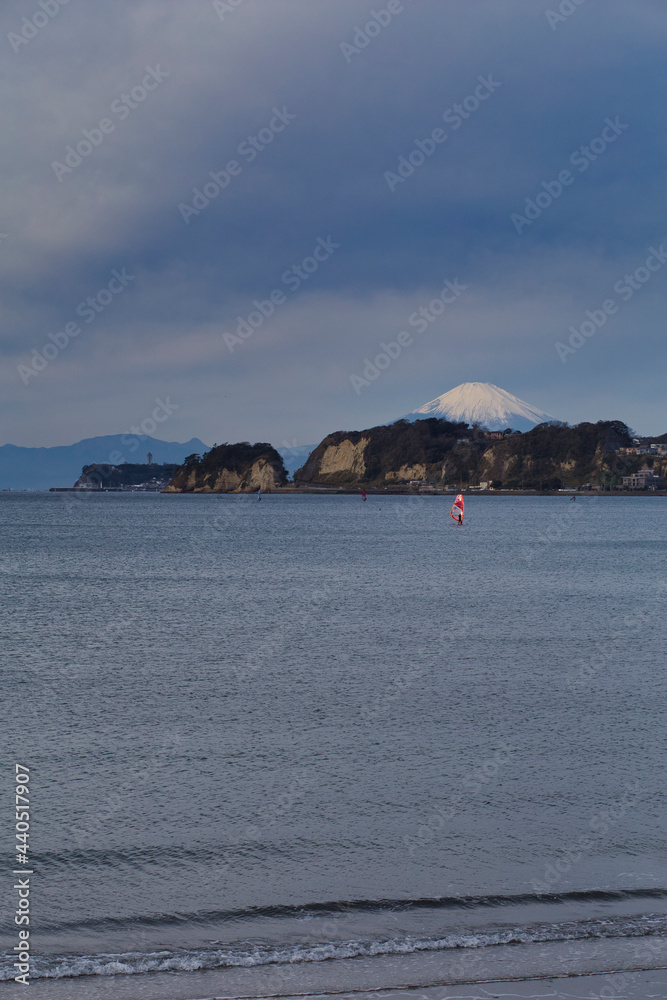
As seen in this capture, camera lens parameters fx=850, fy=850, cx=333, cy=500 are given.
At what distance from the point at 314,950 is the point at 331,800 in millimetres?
3796

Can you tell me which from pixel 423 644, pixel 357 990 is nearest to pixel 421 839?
pixel 357 990

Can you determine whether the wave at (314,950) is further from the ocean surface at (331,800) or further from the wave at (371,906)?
the wave at (371,906)

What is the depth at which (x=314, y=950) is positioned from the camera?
24.3 feet

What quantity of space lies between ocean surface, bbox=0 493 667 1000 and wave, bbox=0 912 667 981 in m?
0.03

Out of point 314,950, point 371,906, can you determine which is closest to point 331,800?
point 371,906

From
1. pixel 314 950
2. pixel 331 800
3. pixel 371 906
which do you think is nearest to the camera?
pixel 314 950

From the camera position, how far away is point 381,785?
11820 mm

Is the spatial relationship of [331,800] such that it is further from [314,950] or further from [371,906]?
[314,950]

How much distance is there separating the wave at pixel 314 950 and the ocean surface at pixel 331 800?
0.08ft

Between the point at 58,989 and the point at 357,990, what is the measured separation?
2352mm

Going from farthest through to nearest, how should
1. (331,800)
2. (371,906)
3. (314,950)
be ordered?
(331,800), (371,906), (314,950)

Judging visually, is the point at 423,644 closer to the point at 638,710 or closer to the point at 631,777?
the point at 638,710

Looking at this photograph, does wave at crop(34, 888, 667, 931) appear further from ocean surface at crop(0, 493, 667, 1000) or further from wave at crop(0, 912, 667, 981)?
wave at crop(0, 912, 667, 981)

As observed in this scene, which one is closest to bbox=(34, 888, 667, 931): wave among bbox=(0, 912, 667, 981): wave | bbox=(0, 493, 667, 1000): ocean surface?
bbox=(0, 493, 667, 1000): ocean surface
